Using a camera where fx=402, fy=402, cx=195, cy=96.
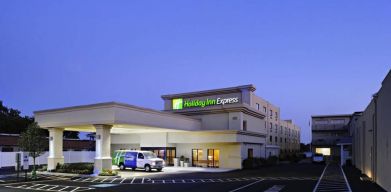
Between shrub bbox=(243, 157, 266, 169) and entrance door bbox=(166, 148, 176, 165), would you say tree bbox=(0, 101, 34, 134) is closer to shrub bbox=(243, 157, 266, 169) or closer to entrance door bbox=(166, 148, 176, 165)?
entrance door bbox=(166, 148, 176, 165)

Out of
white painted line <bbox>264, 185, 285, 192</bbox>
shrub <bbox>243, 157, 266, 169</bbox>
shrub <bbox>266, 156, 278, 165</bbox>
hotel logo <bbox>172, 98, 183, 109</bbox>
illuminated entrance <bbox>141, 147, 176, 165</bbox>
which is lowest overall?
shrub <bbox>266, 156, 278, 165</bbox>

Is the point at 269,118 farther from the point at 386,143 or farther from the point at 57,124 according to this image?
the point at 386,143

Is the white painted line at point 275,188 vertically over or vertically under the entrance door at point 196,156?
over

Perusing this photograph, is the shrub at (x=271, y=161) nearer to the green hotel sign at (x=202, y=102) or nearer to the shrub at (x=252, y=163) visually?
the shrub at (x=252, y=163)

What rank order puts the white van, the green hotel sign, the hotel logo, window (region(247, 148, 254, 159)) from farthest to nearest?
the hotel logo, the green hotel sign, window (region(247, 148, 254, 159)), the white van

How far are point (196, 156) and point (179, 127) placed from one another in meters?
5.82

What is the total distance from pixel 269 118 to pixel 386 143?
4840cm

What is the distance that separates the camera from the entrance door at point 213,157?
43953 mm

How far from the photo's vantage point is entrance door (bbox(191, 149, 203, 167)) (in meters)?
45.0

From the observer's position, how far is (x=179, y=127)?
1619 inches

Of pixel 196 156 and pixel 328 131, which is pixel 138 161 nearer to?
pixel 196 156

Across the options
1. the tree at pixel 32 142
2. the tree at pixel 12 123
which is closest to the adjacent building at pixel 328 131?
the tree at pixel 12 123

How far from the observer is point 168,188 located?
73.7ft

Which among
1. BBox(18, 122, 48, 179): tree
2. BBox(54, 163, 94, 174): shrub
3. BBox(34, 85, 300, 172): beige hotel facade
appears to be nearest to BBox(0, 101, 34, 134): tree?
BBox(34, 85, 300, 172): beige hotel facade
